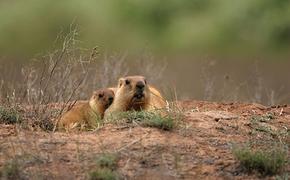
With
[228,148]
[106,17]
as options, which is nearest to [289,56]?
[106,17]

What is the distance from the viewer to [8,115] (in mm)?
11648

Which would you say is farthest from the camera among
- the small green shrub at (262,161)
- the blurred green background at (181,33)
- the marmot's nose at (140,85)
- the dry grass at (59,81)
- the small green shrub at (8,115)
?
the blurred green background at (181,33)

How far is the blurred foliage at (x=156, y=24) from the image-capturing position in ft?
70.0

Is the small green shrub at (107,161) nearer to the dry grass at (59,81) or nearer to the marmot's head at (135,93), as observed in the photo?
the dry grass at (59,81)

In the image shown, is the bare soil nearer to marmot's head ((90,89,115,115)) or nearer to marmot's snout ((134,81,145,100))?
marmot's snout ((134,81,145,100))

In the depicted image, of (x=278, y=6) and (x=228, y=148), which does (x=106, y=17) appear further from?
(x=228, y=148)

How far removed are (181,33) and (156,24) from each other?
186cm

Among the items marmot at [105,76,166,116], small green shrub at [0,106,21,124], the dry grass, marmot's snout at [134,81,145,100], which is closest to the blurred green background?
the dry grass

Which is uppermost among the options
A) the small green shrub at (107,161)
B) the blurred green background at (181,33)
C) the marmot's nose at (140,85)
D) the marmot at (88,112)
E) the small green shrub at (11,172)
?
the blurred green background at (181,33)

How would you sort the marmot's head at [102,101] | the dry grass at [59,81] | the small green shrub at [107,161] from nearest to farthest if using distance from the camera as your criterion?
the small green shrub at [107,161] → the dry grass at [59,81] → the marmot's head at [102,101]

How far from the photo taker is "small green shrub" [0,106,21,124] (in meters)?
11.6

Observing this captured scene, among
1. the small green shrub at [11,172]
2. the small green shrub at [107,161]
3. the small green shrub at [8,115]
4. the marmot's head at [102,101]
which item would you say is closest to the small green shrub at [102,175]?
the small green shrub at [107,161]

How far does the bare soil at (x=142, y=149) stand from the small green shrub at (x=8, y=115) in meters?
0.35

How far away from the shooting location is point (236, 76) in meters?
19.8
